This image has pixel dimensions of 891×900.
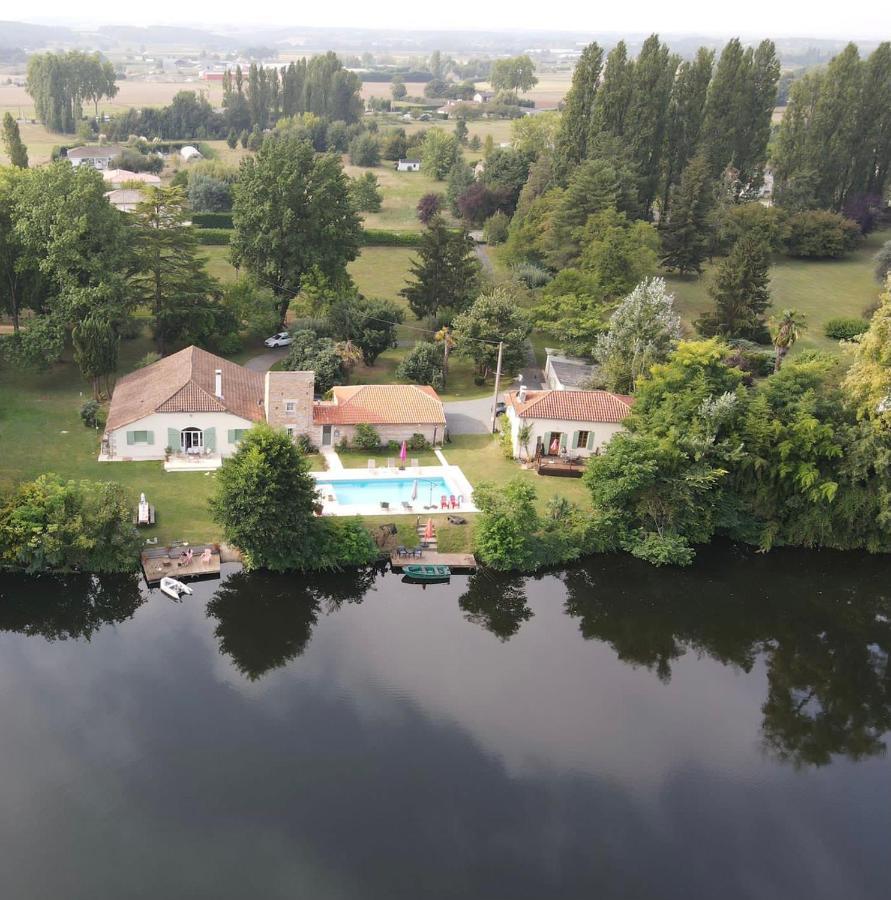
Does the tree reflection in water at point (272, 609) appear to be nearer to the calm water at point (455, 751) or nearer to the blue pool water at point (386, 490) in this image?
the calm water at point (455, 751)

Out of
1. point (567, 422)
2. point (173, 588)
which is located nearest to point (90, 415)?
point (173, 588)

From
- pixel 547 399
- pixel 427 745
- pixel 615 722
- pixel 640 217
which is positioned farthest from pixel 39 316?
pixel 640 217

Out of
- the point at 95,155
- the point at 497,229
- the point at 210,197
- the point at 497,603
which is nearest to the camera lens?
the point at 497,603

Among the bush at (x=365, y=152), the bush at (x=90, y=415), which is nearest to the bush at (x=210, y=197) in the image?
the bush at (x=365, y=152)

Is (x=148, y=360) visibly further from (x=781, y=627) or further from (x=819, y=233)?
(x=819, y=233)

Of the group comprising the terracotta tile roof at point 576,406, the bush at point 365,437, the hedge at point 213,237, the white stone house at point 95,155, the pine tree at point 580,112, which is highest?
the pine tree at point 580,112

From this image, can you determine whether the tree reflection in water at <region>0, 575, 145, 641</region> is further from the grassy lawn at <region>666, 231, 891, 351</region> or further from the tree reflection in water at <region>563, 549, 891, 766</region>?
the grassy lawn at <region>666, 231, 891, 351</region>

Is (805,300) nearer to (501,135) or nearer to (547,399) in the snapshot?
(547,399)
